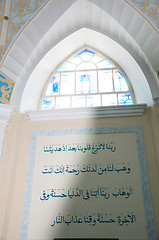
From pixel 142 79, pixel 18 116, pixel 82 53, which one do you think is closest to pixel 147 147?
pixel 142 79

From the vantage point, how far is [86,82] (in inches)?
161

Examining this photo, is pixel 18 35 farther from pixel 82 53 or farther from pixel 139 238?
pixel 139 238

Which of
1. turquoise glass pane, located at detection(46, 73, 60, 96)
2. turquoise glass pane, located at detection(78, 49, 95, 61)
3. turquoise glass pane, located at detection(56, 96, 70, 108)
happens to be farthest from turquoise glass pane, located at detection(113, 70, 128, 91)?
turquoise glass pane, located at detection(46, 73, 60, 96)

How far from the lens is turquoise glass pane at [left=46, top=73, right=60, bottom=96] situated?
4.06m

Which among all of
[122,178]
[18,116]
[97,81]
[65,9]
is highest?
[65,9]

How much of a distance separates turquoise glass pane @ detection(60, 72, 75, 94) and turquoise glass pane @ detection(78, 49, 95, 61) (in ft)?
1.49

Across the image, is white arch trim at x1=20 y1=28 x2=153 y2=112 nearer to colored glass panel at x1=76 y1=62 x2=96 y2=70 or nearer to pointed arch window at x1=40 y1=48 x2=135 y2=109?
pointed arch window at x1=40 y1=48 x2=135 y2=109

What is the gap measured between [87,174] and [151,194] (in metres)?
0.91

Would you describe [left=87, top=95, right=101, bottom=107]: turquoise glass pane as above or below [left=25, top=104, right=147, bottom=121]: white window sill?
above

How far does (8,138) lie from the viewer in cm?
317

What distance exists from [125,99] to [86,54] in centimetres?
136

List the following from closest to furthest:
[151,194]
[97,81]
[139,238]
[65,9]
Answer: [139,238] → [151,194] → [65,9] → [97,81]

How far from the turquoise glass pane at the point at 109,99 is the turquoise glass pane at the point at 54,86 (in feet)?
3.07

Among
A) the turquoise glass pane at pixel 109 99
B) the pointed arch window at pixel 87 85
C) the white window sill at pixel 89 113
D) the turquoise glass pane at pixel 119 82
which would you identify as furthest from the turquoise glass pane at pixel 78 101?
the turquoise glass pane at pixel 119 82
